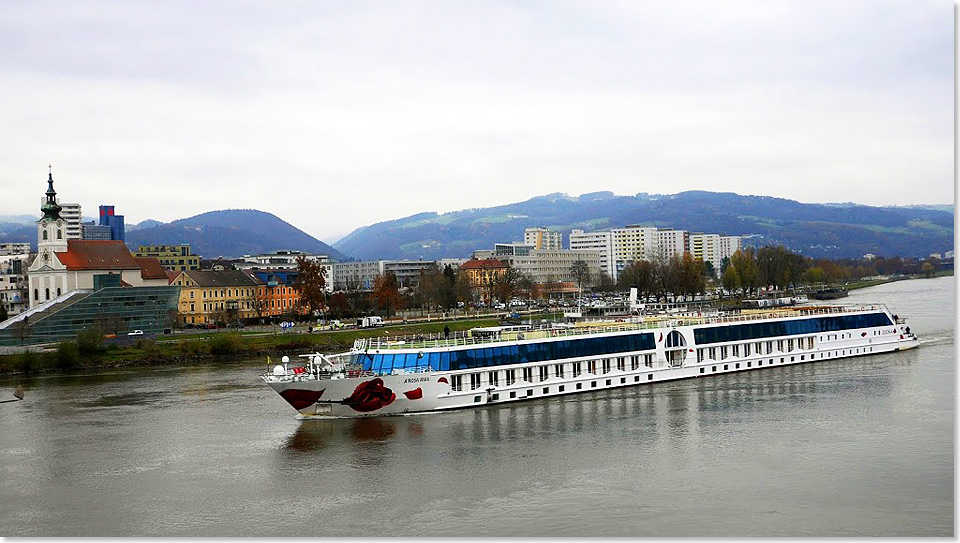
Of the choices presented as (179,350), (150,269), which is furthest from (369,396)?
(150,269)

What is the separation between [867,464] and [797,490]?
330 cm

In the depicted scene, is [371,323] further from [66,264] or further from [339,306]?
[66,264]

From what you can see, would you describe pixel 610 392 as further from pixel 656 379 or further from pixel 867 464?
pixel 867 464

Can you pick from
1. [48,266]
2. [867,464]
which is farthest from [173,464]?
[48,266]

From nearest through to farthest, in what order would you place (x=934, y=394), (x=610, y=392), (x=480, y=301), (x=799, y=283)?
(x=934, y=394)
(x=610, y=392)
(x=480, y=301)
(x=799, y=283)

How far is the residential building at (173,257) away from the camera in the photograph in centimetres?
13550

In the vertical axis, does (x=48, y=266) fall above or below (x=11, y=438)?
above

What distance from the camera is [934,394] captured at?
36500mm

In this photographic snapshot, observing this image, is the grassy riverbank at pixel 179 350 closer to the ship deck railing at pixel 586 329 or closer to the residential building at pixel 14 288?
the ship deck railing at pixel 586 329

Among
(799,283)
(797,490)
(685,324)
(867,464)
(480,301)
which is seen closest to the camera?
(797,490)

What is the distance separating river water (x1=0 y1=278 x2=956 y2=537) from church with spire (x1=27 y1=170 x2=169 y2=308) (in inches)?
1565

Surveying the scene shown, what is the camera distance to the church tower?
79.4m

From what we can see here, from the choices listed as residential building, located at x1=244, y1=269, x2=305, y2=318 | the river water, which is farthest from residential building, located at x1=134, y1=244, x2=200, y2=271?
the river water

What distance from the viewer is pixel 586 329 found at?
1662 inches
